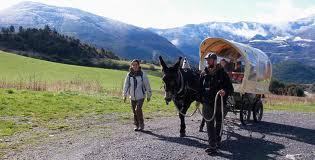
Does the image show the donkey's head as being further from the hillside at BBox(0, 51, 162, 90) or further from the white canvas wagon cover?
the hillside at BBox(0, 51, 162, 90)

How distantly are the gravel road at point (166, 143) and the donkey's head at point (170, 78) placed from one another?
1.34 m

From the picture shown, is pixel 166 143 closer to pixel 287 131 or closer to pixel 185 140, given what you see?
pixel 185 140

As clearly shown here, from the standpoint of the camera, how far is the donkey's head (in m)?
13.3

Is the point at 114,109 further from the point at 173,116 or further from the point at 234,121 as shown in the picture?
the point at 234,121

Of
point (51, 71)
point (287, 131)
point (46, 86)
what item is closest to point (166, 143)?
point (287, 131)

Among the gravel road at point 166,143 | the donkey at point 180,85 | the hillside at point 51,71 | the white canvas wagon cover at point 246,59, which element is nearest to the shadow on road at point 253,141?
the gravel road at point 166,143

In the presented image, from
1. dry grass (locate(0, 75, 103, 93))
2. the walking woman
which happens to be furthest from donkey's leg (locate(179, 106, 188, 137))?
dry grass (locate(0, 75, 103, 93))

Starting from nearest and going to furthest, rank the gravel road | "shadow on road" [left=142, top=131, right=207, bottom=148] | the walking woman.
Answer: the gravel road < "shadow on road" [left=142, top=131, right=207, bottom=148] < the walking woman

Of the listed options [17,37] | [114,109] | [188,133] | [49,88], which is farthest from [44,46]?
[188,133]

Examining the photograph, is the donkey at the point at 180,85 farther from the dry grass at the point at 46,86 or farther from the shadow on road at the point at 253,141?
the dry grass at the point at 46,86

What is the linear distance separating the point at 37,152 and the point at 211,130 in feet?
14.1

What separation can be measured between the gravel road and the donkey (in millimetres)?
1059

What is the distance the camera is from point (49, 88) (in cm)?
3148

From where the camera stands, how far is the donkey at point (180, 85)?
13.3m
